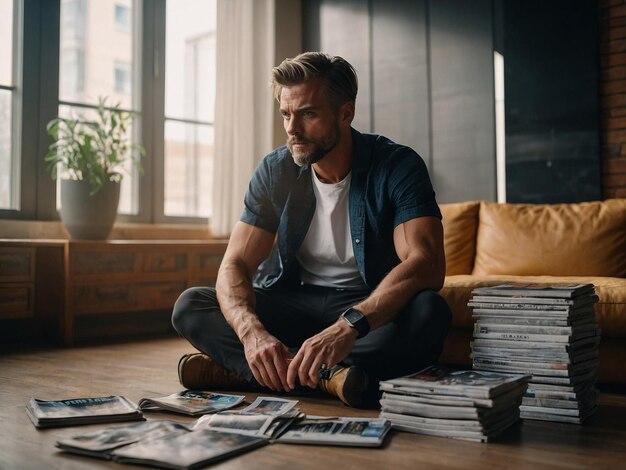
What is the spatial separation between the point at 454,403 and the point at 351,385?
0.40 meters

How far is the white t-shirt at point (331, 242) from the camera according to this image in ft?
7.66

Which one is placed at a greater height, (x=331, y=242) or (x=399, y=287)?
(x=331, y=242)

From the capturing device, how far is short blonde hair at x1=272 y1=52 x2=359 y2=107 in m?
2.23

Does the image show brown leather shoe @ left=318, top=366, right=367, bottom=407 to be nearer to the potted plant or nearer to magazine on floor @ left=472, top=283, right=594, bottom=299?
magazine on floor @ left=472, top=283, right=594, bottom=299

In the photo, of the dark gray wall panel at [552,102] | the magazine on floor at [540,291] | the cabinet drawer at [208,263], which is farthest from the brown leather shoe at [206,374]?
the dark gray wall panel at [552,102]

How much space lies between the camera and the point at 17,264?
3.50 metres

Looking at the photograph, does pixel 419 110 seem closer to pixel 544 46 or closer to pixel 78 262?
pixel 544 46

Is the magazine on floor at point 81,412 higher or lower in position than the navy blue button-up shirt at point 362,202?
lower

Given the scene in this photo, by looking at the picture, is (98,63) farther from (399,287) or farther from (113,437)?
(113,437)

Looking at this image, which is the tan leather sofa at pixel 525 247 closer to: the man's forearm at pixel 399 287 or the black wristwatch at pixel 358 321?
the man's forearm at pixel 399 287

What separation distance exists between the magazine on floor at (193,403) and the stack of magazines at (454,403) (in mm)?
473

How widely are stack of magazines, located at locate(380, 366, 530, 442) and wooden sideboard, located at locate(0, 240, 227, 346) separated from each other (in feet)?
7.83

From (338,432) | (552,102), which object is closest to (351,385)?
(338,432)

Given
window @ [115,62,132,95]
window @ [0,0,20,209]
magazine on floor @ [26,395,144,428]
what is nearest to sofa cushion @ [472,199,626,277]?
magazine on floor @ [26,395,144,428]
